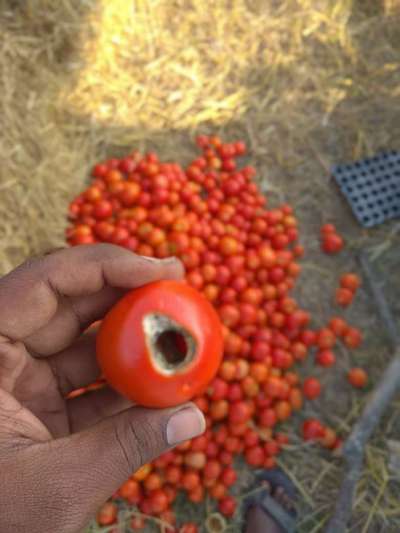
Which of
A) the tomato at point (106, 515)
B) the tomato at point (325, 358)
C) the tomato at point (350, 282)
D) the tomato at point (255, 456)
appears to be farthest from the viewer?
the tomato at point (350, 282)

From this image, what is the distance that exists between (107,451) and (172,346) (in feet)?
1.79

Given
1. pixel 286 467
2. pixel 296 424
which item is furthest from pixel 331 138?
pixel 286 467

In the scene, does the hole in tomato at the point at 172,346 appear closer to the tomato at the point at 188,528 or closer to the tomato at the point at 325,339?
the tomato at the point at 188,528

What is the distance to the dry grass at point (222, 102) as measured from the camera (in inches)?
127

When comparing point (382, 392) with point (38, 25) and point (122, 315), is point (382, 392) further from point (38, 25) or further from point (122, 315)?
point (38, 25)

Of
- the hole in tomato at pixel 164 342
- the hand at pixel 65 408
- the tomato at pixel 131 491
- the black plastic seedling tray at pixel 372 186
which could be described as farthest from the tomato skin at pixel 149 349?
the black plastic seedling tray at pixel 372 186

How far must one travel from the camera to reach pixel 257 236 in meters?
3.46

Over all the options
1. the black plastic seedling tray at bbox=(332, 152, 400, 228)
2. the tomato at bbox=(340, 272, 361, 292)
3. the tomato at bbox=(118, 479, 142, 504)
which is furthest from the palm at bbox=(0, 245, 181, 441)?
the black plastic seedling tray at bbox=(332, 152, 400, 228)

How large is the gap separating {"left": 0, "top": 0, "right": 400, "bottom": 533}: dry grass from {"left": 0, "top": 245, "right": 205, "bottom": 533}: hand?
3.04 ft

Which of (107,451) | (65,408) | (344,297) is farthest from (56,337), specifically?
(344,297)

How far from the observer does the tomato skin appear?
1.84 meters

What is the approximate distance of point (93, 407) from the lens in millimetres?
2256

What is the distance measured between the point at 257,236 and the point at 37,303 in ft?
6.28

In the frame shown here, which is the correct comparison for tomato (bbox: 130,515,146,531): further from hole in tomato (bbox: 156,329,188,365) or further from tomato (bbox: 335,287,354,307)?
tomato (bbox: 335,287,354,307)
